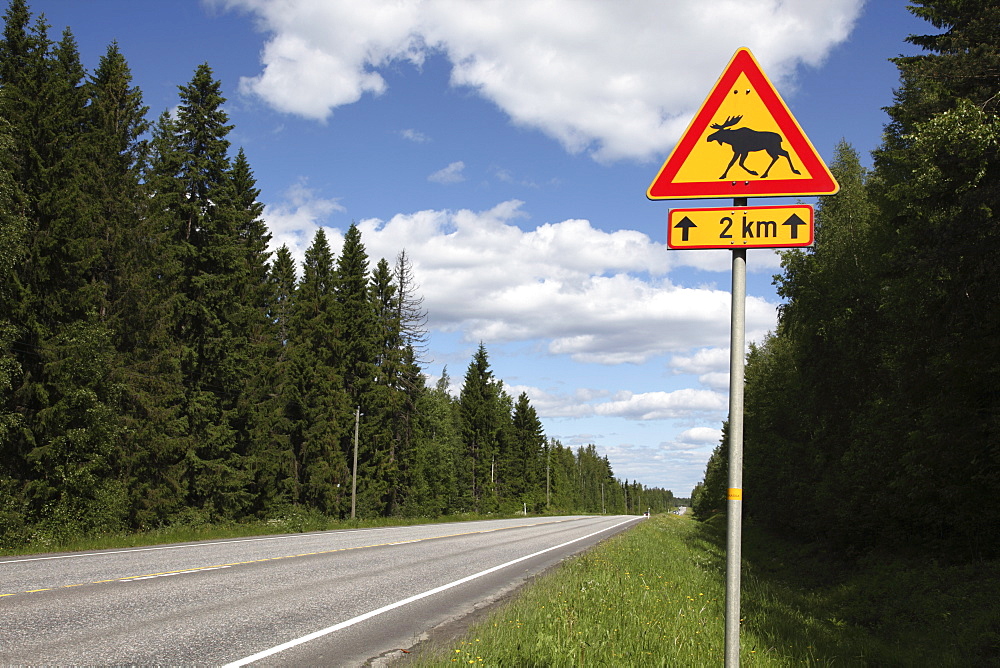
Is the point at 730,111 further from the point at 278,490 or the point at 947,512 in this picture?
the point at 278,490

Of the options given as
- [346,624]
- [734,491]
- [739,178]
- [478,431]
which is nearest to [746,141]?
[739,178]

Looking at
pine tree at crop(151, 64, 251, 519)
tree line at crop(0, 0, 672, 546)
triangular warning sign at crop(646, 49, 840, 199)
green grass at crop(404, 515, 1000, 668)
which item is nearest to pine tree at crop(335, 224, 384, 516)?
tree line at crop(0, 0, 672, 546)

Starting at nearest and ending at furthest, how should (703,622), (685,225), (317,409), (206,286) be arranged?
1. (685,225)
2. (703,622)
3. (206,286)
4. (317,409)

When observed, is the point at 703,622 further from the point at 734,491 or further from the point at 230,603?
the point at 230,603

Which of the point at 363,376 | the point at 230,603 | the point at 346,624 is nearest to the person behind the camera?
the point at 346,624

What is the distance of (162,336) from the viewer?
25.4 metres

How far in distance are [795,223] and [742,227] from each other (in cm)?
25

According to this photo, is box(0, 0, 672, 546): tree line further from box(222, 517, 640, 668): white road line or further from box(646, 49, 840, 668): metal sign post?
box(646, 49, 840, 668): metal sign post

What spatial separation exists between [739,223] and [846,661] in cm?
844

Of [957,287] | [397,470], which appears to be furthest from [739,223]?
[397,470]

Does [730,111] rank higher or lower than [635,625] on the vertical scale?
higher

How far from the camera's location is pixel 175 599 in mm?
8242

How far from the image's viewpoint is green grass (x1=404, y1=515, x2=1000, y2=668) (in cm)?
579

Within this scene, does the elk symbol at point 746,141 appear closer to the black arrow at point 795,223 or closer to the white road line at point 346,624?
the black arrow at point 795,223
